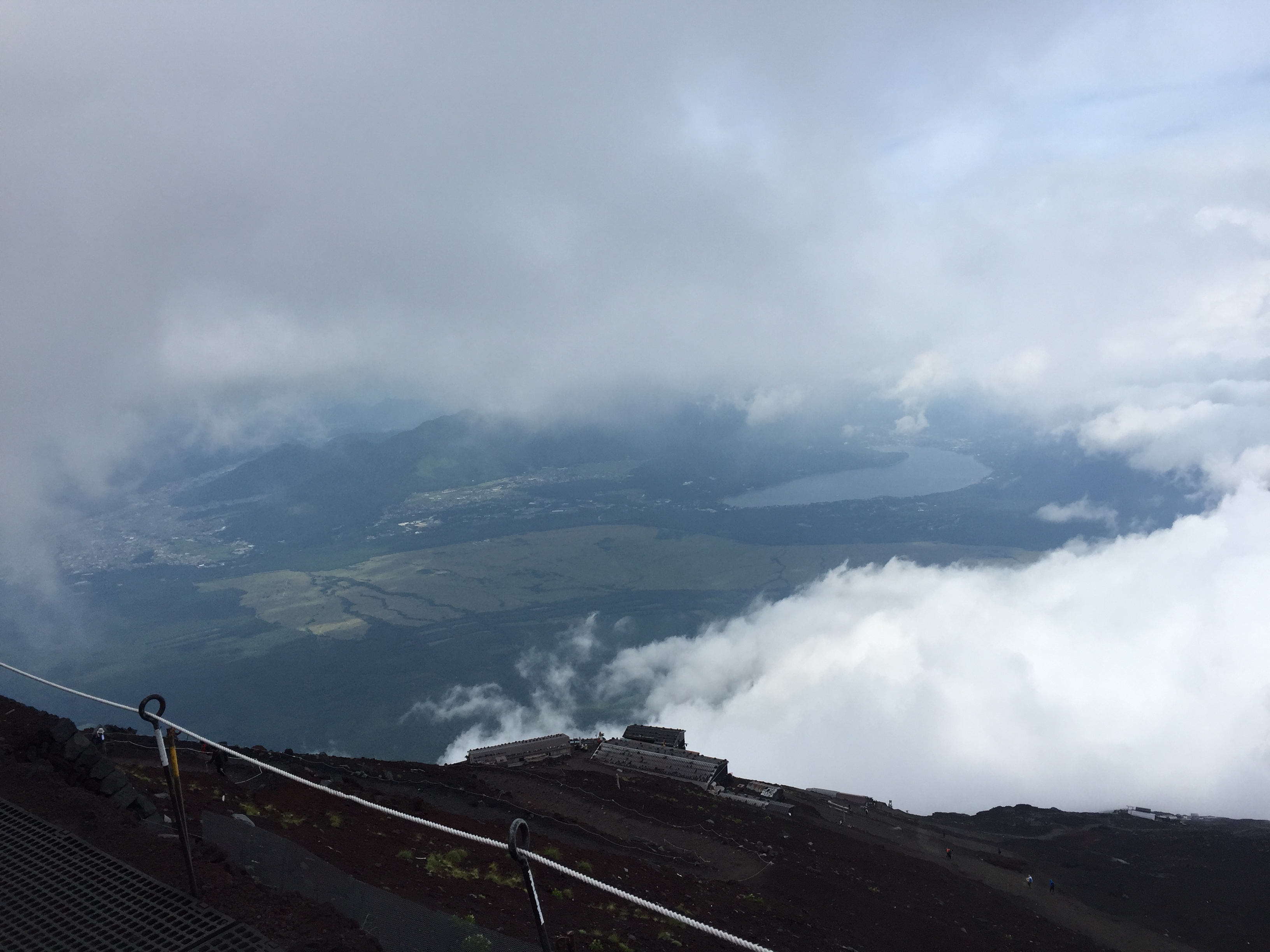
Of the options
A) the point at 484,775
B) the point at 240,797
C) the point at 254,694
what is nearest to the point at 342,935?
the point at 240,797

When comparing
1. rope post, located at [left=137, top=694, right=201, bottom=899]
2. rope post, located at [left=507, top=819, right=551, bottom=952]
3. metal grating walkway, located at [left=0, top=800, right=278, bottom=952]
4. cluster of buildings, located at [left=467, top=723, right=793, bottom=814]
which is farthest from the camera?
cluster of buildings, located at [left=467, top=723, right=793, bottom=814]

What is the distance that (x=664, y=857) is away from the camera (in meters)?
27.7

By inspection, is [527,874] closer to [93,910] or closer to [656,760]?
[93,910]

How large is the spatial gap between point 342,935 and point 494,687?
509ft

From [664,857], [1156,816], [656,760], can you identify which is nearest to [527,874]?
[664,857]

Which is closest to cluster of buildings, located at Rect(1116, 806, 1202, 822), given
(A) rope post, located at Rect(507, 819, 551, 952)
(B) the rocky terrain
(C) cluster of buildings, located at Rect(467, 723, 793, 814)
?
(B) the rocky terrain

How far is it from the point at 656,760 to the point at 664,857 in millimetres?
23032

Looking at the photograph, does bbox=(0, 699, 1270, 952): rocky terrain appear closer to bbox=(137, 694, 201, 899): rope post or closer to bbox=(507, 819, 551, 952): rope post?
bbox=(137, 694, 201, 899): rope post

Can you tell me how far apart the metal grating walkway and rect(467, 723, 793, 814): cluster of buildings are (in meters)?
38.1

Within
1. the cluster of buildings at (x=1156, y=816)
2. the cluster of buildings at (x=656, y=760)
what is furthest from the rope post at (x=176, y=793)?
the cluster of buildings at (x=1156, y=816)

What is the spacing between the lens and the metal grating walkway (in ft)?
27.8

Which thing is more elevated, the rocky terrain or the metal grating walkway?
the metal grating walkway

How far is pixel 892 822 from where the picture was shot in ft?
175

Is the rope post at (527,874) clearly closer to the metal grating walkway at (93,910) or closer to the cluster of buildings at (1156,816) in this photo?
the metal grating walkway at (93,910)
